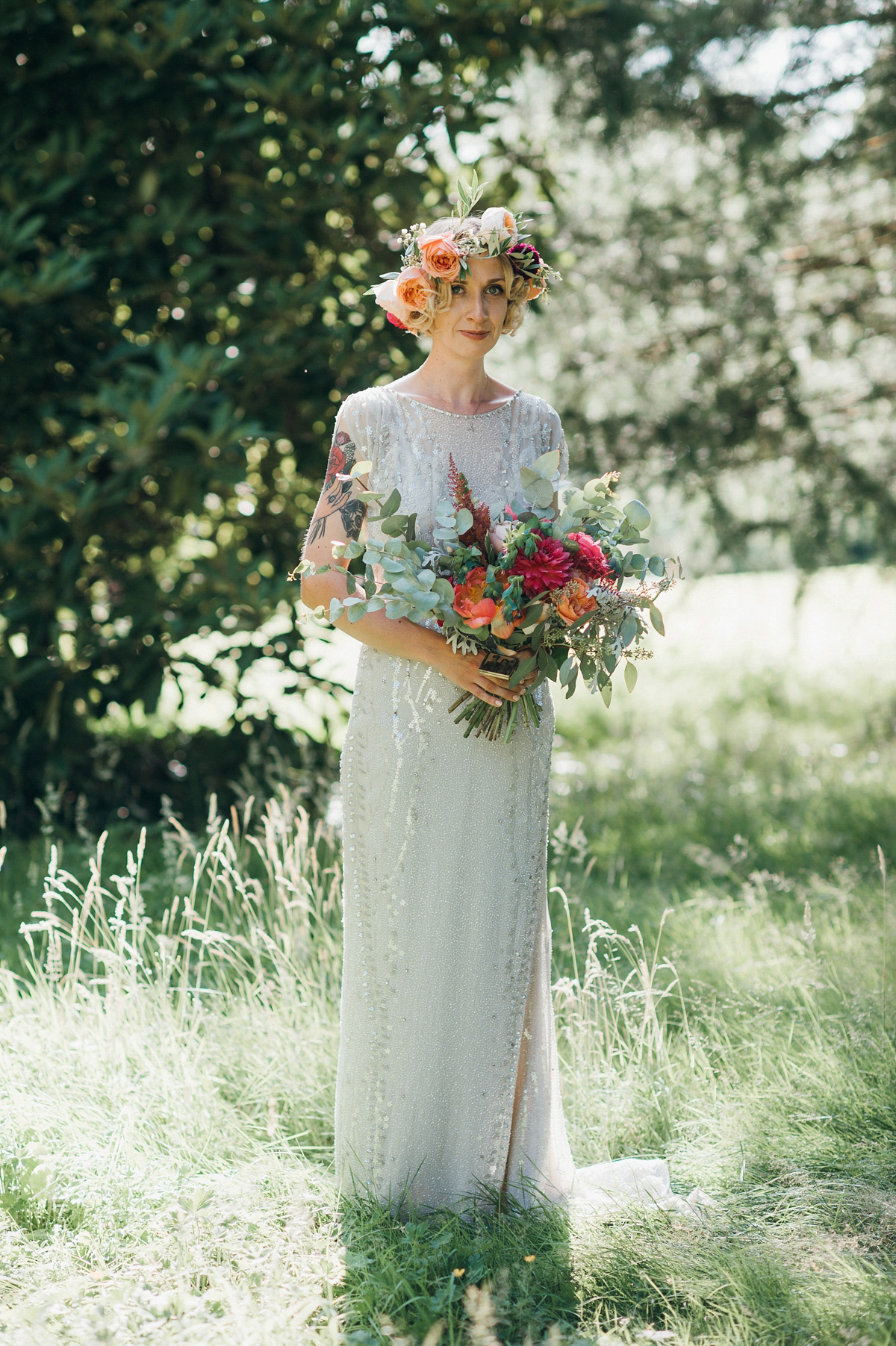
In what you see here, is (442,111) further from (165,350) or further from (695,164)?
(695,164)

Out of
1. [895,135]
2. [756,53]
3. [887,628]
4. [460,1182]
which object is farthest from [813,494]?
[887,628]

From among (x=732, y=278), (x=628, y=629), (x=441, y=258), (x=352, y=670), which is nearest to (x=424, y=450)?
(x=441, y=258)

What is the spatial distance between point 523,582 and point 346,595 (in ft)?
1.44

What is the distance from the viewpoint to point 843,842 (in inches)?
197

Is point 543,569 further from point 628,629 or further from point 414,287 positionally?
point 414,287

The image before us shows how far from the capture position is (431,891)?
2.55 m

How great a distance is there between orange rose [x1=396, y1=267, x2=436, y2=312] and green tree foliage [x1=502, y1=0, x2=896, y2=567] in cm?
387

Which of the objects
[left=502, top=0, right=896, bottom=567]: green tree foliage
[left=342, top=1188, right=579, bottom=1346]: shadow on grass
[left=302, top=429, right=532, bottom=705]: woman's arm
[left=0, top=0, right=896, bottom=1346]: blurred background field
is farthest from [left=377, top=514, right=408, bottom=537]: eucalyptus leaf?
[left=502, top=0, right=896, bottom=567]: green tree foliage

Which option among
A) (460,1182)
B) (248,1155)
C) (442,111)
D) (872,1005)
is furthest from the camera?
(442,111)

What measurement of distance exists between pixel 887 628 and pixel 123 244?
10.0m

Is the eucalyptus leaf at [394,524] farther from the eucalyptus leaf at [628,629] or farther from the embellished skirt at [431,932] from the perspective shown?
the eucalyptus leaf at [628,629]

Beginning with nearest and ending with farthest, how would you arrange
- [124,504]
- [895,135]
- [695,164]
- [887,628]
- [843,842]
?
[843,842] → [124,504] → [895,135] → [695,164] → [887,628]

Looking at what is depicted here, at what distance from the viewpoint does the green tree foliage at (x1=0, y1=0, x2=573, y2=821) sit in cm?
446

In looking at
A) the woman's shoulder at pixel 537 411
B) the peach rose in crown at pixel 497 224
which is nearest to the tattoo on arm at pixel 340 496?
the woman's shoulder at pixel 537 411
